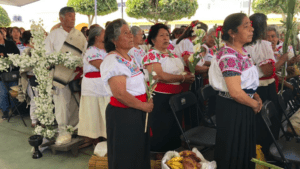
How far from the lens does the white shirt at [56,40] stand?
3.43 metres

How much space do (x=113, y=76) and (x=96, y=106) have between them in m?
1.63

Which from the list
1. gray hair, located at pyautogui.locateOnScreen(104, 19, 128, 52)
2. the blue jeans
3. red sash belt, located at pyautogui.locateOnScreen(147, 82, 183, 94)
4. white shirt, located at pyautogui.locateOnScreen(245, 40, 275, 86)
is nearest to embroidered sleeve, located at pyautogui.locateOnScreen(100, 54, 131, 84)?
gray hair, located at pyautogui.locateOnScreen(104, 19, 128, 52)

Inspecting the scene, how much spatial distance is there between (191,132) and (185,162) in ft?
2.73

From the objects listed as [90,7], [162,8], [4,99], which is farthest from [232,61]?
[90,7]

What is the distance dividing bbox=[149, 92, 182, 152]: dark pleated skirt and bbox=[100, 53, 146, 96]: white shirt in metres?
0.95

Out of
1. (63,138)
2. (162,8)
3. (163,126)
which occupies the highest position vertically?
(162,8)

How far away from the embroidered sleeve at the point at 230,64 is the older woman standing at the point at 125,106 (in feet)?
2.25

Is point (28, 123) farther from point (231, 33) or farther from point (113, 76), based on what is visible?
point (231, 33)

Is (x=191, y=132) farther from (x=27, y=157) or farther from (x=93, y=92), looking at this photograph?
(x=27, y=157)

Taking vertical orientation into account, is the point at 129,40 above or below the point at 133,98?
above

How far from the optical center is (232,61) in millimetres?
1916

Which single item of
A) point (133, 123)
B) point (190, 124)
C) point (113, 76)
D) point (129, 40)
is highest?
point (129, 40)

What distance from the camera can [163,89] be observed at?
2.91m

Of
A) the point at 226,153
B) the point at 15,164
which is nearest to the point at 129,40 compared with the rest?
the point at 226,153
